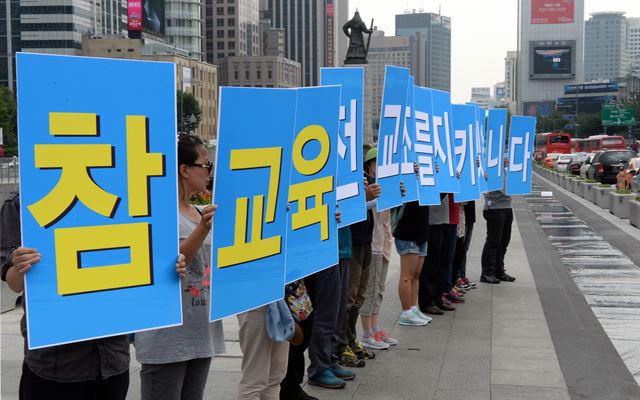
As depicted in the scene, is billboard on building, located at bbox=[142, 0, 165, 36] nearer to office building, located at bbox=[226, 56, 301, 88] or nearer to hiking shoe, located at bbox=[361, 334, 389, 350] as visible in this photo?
office building, located at bbox=[226, 56, 301, 88]

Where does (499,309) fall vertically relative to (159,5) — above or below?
below

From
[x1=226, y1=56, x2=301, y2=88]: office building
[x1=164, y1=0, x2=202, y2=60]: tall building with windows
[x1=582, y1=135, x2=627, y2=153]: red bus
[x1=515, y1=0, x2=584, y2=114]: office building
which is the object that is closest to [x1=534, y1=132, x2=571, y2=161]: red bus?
[x1=582, y1=135, x2=627, y2=153]: red bus

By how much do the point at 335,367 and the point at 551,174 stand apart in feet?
164

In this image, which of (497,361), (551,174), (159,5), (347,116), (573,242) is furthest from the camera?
(159,5)

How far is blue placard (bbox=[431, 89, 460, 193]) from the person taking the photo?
900 cm

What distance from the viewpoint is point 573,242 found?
17.9 metres

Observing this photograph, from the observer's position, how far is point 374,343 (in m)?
7.74

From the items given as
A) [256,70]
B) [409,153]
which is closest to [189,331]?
[409,153]

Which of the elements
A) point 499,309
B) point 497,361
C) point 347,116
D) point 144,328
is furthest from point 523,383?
point 144,328

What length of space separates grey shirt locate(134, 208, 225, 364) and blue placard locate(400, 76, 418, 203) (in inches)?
152

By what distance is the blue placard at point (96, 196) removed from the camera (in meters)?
3.16

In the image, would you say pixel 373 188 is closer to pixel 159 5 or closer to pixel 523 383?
pixel 523 383

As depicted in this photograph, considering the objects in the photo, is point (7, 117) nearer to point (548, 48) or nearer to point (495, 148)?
point (495, 148)

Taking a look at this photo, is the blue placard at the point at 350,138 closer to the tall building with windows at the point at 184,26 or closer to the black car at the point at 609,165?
the black car at the point at 609,165
